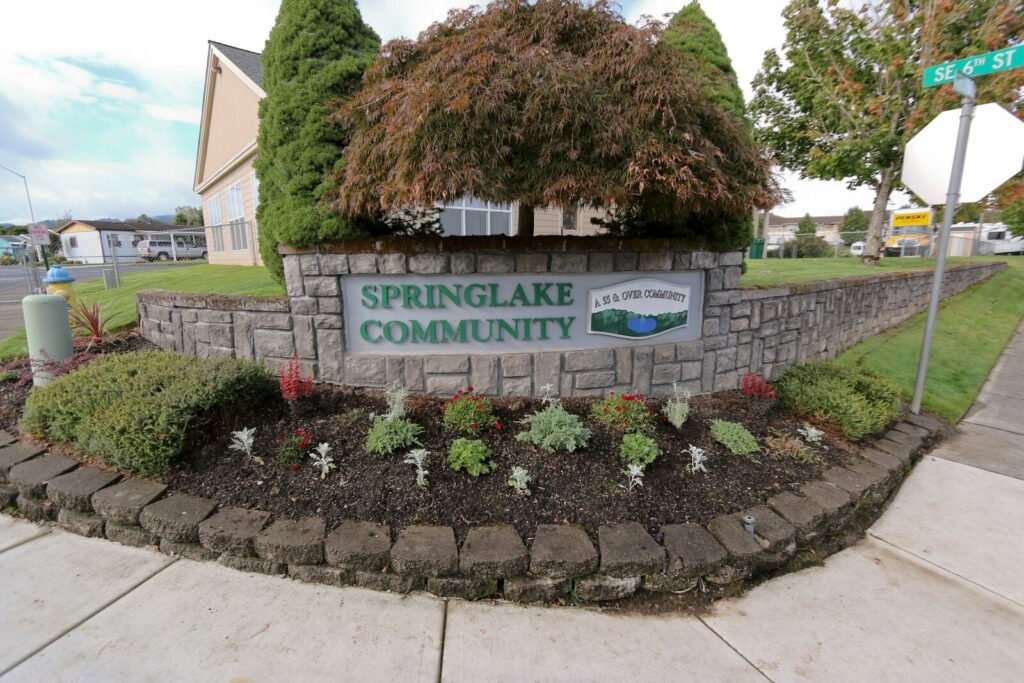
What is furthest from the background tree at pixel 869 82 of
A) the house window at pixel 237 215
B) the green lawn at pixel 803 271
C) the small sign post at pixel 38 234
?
the small sign post at pixel 38 234

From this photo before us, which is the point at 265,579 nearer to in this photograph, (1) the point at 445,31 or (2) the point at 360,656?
(2) the point at 360,656

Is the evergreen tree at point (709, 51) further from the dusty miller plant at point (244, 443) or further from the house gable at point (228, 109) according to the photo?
the house gable at point (228, 109)

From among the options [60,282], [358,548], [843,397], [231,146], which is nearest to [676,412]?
[843,397]

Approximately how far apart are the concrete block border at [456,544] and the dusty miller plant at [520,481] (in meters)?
0.33

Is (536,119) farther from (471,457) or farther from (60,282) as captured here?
(60,282)

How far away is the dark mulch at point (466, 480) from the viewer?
9.12 feet

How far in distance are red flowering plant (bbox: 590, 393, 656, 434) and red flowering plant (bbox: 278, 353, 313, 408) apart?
7.79ft

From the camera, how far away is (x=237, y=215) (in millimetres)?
14883

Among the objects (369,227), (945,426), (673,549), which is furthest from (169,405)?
(945,426)

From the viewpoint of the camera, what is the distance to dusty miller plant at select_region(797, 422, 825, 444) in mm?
3809

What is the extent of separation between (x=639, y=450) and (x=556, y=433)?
1.91ft

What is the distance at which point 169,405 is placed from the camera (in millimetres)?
3164

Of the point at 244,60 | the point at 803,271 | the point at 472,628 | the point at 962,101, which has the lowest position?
the point at 472,628

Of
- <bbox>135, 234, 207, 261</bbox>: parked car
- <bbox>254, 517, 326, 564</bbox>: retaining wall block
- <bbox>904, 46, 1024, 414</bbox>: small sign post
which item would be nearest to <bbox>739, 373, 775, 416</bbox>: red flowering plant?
<bbox>904, 46, 1024, 414</bbox>: small sign post
